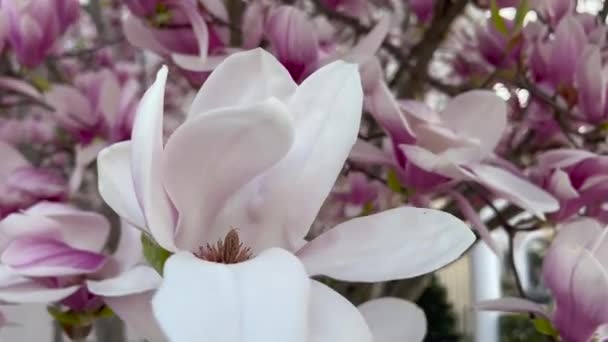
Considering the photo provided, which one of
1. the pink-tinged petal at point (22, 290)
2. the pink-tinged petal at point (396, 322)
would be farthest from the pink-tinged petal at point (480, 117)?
the pink-tinged petal at point (22, 290)

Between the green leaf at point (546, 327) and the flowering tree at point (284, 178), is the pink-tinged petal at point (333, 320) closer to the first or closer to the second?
the flowering tree at point (284, 178)

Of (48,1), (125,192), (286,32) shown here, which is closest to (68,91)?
(48,1)

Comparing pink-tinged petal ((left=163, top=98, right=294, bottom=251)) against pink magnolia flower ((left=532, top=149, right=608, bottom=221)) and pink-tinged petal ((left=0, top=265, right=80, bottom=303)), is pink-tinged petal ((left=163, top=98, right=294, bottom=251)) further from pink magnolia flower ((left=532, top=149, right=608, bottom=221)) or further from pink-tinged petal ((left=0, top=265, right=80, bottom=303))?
pink magnolia flower ((left=532, top=149, right=608, bottom=221))

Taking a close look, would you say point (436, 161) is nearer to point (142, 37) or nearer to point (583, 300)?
point (583, 300)

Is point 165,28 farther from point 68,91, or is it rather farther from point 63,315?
point 63,315

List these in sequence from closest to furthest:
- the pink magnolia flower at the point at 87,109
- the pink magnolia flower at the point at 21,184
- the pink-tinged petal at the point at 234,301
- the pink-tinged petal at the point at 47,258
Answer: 1. the pink-tinged petal at the point at 234,301
2. the pink-tinged petal at the point at 47,258
3. the pink magnolia flower at the point at 21,184
4. the pink magnolia flower at the point at 87,109

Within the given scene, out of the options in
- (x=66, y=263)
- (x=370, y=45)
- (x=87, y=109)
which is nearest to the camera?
(x=66, y=263)

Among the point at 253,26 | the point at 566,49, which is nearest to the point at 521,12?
the point at 566,49
